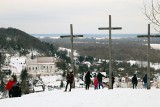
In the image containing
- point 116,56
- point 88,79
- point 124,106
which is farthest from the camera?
point 116,56

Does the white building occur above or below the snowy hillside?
below

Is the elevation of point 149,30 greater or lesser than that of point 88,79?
greater

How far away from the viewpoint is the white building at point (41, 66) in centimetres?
15275

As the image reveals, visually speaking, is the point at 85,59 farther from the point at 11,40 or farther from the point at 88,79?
the point at 88,79

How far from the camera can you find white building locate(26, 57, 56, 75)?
153m

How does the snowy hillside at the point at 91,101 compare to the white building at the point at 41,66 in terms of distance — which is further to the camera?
the white building at the point at 41,66

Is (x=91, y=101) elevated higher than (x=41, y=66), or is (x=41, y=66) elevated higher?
(x=91, y=101)

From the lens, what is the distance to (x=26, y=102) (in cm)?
1870

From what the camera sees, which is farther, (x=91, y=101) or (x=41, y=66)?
(x=41, y=66)

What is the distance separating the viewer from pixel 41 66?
157 metres

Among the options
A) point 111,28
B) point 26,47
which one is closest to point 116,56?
point 26,47

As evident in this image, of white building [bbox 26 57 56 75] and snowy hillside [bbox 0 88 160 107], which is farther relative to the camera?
white building [bbox 26 57 56 75]

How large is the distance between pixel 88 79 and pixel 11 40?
173m

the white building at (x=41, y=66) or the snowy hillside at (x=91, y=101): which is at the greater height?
the snowy hillside at (x=91, y=101)
